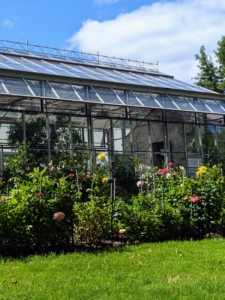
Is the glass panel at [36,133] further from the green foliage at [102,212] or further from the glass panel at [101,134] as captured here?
the green foliage at [102,212]

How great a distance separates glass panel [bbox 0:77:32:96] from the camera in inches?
490

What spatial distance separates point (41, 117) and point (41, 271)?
30.9ft

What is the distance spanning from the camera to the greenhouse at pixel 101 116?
43.2 feet

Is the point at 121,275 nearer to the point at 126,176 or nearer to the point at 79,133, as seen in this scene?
the point at 126,176

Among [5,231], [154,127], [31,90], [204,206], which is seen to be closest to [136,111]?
[154,127]

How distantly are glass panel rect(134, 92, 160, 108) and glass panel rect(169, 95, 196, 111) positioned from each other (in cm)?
112

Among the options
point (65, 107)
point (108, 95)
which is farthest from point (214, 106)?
point (65, 107)

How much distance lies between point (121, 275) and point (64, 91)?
9726 mm

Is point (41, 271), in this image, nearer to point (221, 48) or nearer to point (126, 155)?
point (126, 155)

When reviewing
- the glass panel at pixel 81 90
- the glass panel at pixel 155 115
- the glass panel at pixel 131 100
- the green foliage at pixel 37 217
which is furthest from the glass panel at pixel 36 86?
the green foliage at pixel 37 217

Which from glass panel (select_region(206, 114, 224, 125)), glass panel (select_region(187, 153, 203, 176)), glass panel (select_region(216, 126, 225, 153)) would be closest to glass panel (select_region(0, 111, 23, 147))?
glass panel (select_region(187, 153, 203, 176))

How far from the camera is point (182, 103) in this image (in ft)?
53.2

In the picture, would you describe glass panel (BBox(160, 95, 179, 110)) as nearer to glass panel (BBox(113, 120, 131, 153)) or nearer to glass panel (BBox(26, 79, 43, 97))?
glass panel (BBox(113, 120, 131, 153))

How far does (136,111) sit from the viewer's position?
15.7 m
